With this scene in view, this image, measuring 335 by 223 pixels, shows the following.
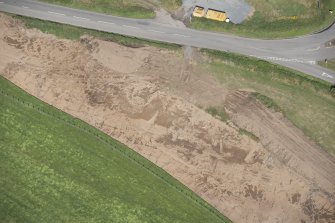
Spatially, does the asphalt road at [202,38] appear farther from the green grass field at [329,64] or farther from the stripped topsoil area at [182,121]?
the stripped topsoil area at [182,121]

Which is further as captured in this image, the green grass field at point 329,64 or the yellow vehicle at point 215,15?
the yellow vehicle at point 215,15

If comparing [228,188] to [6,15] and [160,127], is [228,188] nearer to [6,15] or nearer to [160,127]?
[160,127]

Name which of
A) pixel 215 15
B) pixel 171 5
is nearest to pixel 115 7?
pixel 171 5

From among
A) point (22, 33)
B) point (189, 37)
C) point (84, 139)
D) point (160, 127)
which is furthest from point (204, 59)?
point (22, 33)

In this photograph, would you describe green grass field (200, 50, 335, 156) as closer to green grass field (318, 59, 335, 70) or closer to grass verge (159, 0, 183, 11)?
green grass field (318, 59, 335, 70)

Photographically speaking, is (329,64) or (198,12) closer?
(329,64)

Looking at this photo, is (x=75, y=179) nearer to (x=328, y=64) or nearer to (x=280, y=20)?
(x=280, y=20)

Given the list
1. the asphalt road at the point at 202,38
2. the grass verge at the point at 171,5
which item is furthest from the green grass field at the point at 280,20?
the grass verge at the point at 171,5
